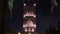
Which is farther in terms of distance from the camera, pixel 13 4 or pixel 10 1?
pixel 13 4

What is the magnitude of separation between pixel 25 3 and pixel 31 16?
0.42 meters

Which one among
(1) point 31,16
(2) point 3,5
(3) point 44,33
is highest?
(2) point 3,5

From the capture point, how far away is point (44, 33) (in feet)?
12.2

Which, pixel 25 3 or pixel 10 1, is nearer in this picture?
pixel 10 1

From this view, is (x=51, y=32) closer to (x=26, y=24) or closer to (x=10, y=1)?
(x=26, y=24)

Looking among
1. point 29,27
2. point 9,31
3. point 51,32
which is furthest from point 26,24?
point 51,32

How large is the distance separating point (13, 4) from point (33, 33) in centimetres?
100

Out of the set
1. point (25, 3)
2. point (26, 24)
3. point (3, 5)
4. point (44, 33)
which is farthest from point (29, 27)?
point (3, 5)

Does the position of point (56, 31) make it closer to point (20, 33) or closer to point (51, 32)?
point (51, 32)

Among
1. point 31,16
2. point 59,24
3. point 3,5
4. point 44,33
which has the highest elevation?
point 3,5

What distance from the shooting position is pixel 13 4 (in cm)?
377

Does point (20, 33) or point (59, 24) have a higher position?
point (59, 24)

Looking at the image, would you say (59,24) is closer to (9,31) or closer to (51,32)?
(51,32)

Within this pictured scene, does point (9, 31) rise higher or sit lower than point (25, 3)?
lower
